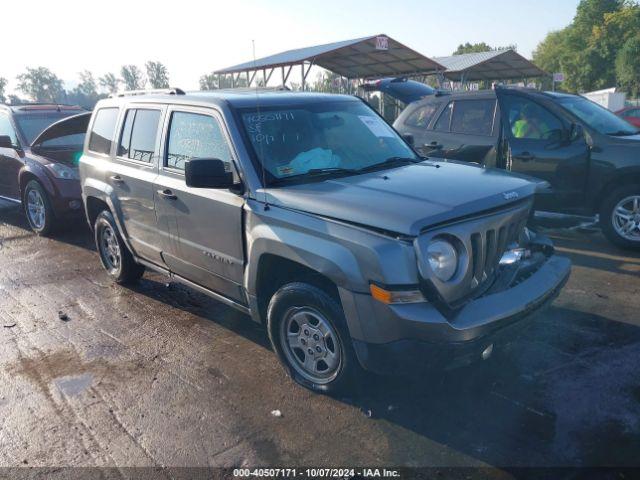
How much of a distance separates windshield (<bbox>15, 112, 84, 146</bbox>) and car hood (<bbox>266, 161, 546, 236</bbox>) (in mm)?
6175

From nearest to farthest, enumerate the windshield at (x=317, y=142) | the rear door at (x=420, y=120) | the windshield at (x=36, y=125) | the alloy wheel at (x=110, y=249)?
1. the windshield at (x=317, y=142)
2. the alloy wheel at (x=110, y=249)
3. the rear door at (x=420, y=120)
4. the windshield at (x=36, y=125)

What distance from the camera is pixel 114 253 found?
231 inches

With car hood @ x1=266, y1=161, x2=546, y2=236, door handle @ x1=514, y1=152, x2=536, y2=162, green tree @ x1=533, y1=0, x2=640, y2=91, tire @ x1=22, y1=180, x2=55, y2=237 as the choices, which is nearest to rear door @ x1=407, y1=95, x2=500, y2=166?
door handle @ x1=514, y1=152, x2=536, y2=162

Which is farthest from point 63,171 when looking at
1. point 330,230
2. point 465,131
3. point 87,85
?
point 87,85

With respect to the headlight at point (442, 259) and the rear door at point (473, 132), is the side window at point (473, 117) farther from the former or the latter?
the headlight at point (442, 259)

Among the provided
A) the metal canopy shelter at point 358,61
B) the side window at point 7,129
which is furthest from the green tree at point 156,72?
the side window at point 7,129

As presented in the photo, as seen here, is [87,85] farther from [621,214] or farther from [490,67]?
[621,214]

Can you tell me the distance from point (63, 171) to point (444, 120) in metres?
5.58

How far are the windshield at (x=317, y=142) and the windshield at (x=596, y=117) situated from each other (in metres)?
3.29

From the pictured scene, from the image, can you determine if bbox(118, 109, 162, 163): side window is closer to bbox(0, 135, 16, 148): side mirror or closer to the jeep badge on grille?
the jeep badge on grille

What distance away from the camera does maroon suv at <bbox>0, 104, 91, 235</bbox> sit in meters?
7.77

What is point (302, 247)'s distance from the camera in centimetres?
323

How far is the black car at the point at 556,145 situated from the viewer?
20.3ft

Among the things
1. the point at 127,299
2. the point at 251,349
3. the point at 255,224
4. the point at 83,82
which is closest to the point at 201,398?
the point at 251,349
